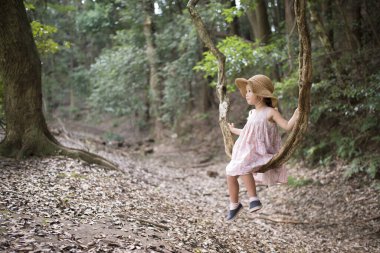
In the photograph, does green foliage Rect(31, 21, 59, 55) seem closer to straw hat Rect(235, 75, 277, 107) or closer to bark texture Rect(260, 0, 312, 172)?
straw hat Rect(235, 75, 277, 107)

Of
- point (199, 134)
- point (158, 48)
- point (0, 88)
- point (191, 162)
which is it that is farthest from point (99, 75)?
point (0, 88)

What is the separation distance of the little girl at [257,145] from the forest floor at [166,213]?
3.43 ft

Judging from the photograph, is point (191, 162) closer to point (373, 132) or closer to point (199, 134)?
point (199, 134)

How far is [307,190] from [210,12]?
6.71 m

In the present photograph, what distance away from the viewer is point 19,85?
773 centimetres

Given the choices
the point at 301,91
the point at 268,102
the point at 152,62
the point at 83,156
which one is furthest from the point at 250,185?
the point at 152,62

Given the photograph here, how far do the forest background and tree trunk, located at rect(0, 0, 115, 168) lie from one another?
5.11 feet

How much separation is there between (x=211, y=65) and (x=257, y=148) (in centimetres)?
602

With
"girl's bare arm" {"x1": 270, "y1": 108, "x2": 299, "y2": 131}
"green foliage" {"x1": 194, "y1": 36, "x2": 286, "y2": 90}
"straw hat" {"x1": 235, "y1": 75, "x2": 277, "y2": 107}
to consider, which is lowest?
"girl's bare arm" {"x1": 270, "y1": 108, "x2": 299, "y2": 131}

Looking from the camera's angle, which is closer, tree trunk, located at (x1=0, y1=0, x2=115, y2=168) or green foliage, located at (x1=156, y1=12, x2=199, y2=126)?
tree trunk, located at (x1=0, y1=0, x2=115, y2=168)

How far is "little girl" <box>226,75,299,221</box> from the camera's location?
5.04 metres

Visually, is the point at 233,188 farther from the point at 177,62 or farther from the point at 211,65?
the point at 177,62

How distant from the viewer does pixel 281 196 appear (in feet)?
32.2

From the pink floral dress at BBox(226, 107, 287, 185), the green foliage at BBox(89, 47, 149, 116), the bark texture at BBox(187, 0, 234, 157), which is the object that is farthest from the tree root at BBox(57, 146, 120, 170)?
the green foliage at BBox(89, 47, 149, 116)
